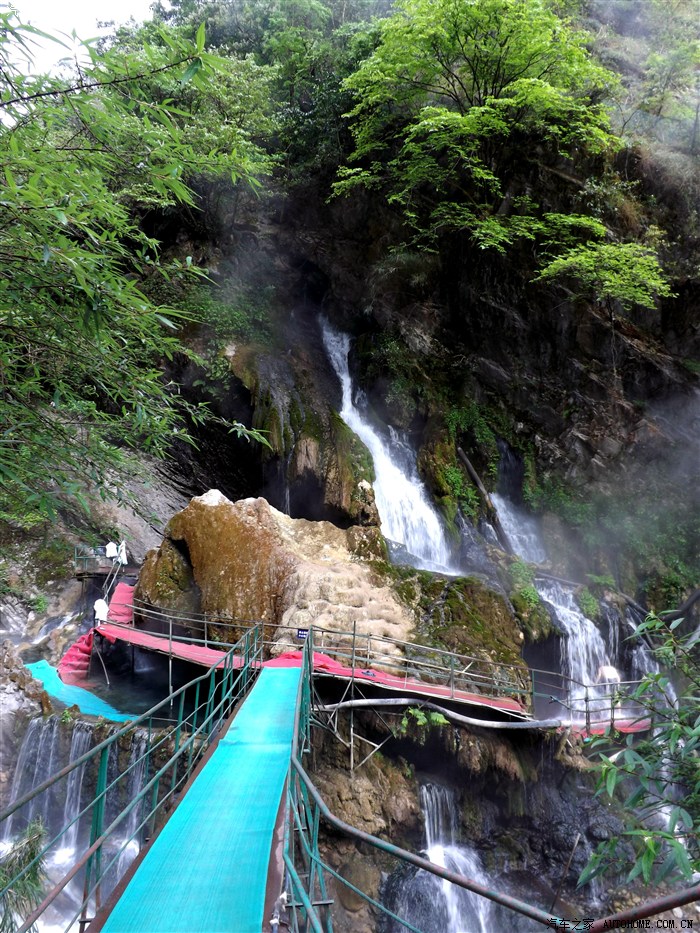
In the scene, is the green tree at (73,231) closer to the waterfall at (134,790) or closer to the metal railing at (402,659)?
the metal railing at (402,659)

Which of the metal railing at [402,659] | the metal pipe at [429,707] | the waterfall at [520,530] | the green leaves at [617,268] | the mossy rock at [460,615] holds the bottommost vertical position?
the metal pipe at [429,707]

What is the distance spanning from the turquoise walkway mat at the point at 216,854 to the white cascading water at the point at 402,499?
27.3 ft

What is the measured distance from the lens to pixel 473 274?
17.6 metres

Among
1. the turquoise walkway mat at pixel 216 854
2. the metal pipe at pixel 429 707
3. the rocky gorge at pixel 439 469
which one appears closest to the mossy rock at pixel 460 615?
the rocky gorge at pixel 439 469

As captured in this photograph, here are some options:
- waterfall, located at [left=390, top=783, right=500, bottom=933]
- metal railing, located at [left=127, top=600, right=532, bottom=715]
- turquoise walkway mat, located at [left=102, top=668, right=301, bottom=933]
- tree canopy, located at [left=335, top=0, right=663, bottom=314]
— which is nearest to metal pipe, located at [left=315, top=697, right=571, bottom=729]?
metal railing, located at [left=127, top=600, right=532, bottom=715]

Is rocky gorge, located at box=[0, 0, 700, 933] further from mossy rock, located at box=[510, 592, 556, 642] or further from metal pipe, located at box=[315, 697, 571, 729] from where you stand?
metal pipe, located at box=[315, 697, 571, 729]

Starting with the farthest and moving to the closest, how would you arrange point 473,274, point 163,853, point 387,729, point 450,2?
1. point 473,274
2. point 450,2
3. point 387,729
4. point 163,853

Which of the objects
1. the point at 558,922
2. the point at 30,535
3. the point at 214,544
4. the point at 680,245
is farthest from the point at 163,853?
the point at 680,245

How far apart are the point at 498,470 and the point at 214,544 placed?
9283mm

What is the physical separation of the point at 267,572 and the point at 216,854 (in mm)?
7176

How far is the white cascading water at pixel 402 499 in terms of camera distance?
43.9ft

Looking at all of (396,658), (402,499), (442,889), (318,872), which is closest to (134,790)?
(396,658)

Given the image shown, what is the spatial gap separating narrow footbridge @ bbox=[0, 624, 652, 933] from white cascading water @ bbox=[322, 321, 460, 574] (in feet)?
12.2

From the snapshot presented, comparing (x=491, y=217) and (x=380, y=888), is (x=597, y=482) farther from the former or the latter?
(x=380, y=888)
